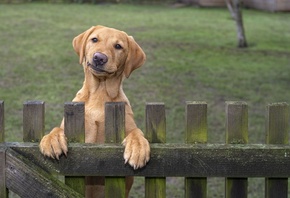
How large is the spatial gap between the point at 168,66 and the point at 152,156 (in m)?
9.49

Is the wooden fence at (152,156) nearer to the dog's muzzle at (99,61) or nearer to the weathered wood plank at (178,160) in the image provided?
the weathered wood plank at (178,160)

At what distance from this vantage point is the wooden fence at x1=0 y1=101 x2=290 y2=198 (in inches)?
120

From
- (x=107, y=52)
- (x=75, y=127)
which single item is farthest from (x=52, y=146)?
(x=107, y=52)

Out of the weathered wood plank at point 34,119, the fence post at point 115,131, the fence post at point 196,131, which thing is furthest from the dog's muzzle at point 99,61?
the fence post at point 196,131

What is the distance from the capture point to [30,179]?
3014 millimetres

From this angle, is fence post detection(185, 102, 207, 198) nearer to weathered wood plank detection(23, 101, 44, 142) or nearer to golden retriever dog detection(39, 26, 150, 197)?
golden retriever dog detection(39, 26, 150, 197)

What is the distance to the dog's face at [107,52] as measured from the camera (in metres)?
3.14

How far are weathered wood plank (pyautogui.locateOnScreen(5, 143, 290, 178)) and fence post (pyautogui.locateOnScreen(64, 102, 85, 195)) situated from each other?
58mm

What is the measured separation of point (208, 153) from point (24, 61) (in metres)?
9.78

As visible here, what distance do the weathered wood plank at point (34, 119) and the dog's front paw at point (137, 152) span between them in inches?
16.6

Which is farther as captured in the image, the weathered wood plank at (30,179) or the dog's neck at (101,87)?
the dog's neck at (101,87)

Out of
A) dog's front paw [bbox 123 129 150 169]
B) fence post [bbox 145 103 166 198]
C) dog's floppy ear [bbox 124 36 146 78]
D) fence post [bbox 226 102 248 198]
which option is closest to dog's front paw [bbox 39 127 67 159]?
dog's front paw [bbox 123 129 150 169]

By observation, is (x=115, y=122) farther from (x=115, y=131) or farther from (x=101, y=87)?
(x=101, y=87)

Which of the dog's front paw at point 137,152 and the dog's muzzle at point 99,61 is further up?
the dog's muzzle at point 99,61
